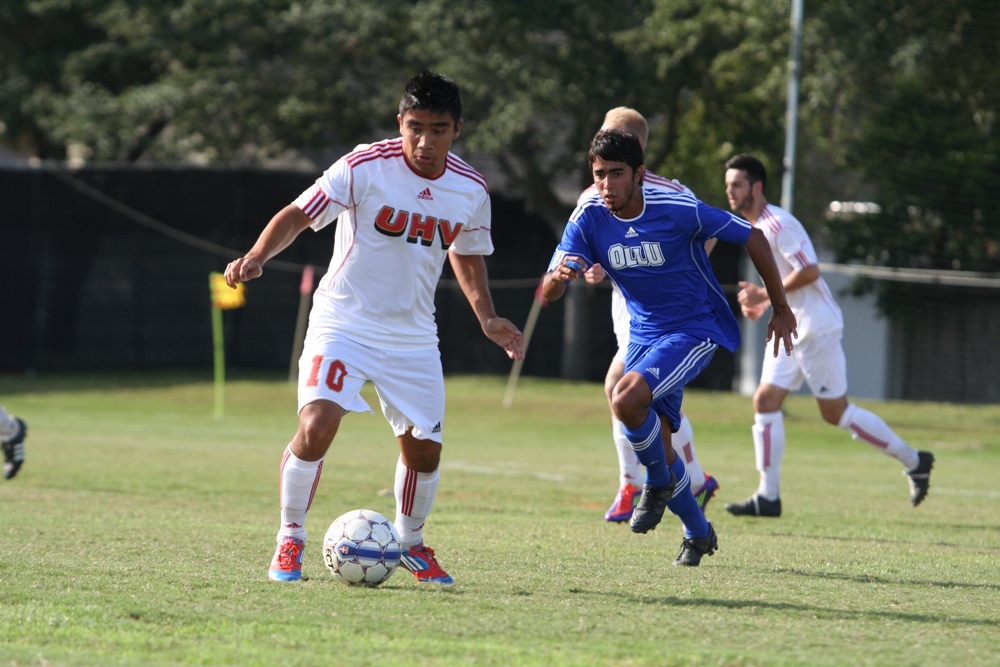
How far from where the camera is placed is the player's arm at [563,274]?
19.2ft

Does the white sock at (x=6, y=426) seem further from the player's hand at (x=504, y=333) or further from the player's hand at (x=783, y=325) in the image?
the player's hand at (x=783, y=325)

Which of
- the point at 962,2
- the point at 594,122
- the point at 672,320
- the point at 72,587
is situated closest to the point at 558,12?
the point at 594,122

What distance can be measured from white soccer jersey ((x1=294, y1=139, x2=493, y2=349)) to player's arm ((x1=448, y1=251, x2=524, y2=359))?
27cm

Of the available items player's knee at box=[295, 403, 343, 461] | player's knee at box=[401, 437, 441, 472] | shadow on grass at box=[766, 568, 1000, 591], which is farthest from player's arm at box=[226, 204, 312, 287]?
shadow on grass at box=[766, 568, 1000, 591]

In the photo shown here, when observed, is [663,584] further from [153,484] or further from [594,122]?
[594,122]

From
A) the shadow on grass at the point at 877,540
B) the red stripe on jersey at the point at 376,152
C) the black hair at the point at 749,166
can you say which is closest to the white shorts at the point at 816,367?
the black hair at the point at 749,166

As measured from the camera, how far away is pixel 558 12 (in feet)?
74.5

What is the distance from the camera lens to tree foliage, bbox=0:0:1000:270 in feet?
65.5

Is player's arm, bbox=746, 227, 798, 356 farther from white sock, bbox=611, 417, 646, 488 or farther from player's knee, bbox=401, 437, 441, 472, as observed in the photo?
white sock, bbox=611, 417, 646, 488

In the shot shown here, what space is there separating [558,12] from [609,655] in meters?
19.9

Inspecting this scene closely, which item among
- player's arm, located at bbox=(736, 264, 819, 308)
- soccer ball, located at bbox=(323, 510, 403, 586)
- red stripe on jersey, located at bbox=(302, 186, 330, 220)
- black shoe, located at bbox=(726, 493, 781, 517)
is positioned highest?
red stripe on jersey, located at bbox=(302, 186, 330, 220)

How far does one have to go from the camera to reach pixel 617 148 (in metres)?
5.96

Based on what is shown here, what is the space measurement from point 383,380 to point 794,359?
433 centimetres

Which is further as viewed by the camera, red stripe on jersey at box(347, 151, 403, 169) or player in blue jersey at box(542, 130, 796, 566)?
player in blue jersey at box(542, 130, 796, 566)
